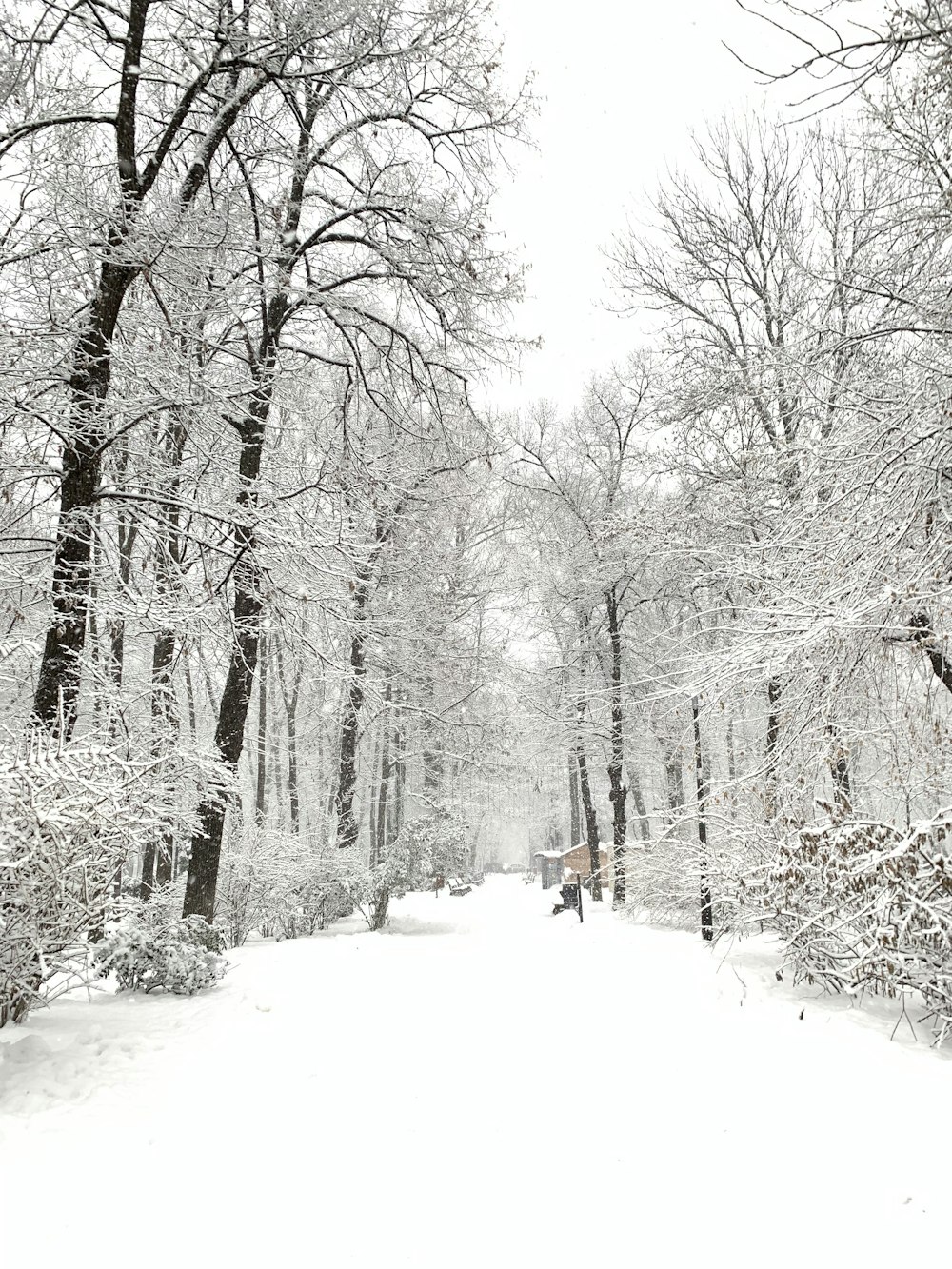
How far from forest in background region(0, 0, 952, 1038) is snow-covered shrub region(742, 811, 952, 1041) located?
4cm

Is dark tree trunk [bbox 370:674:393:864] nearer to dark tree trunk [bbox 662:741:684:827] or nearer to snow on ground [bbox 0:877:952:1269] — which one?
dark tree trunk [bbox 662:741:684:827]

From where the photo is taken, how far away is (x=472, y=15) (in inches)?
251

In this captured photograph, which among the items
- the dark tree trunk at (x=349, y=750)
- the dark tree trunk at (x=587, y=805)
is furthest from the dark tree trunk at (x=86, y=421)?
the dark tree trunk at (x=587, y=805)

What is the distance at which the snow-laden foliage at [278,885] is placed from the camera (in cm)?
1066

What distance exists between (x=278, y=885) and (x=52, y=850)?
758 centimetres

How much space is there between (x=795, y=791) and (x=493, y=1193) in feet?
15.2

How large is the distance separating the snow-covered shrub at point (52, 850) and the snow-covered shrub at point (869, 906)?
498 cm

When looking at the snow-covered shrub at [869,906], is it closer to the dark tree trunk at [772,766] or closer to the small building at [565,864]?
the dark tree trunk at [772,766]

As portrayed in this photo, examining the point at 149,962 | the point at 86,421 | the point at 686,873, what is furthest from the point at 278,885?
the point at 86,421

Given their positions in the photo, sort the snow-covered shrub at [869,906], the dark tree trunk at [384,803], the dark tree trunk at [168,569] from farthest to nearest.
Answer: the dark tree trunk at [384,803]
the dark tree trunk at [168,569]
the snow-covered shrub at [869,906]

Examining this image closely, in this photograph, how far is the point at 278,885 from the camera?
10914 millimetres

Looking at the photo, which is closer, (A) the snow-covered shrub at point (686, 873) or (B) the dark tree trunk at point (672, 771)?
(A) the snow-covered shrub at point (686, 873)

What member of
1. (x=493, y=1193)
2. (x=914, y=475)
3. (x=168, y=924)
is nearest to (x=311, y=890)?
(x=168, y=924)

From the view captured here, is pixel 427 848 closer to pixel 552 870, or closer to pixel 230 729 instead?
pixel 552 870
